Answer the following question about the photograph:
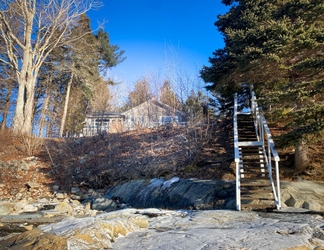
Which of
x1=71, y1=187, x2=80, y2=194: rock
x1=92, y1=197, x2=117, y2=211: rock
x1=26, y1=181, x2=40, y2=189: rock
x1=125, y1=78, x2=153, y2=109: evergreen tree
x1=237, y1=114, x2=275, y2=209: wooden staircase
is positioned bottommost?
x1=92, y1=197, x2=117, y2=211: rock

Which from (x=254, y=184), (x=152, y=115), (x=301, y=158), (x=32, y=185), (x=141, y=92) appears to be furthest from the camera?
(x=141, y=92)

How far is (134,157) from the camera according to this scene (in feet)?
43.2

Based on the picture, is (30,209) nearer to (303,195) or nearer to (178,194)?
(178,194)

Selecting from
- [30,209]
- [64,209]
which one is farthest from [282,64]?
[30,209]

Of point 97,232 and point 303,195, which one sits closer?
point 97,232

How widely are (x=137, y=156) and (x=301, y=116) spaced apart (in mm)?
8117

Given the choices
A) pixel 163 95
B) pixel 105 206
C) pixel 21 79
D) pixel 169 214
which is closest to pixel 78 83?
pixel 21 79

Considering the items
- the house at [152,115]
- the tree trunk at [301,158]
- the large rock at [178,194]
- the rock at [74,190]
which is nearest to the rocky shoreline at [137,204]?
the large rock at [178,194]

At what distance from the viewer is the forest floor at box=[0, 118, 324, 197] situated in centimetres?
965

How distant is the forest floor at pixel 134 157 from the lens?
9.65 metres

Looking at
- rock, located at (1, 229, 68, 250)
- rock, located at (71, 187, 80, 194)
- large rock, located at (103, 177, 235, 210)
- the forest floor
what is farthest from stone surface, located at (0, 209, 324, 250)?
rock, located at (71, 187, 80, 194)

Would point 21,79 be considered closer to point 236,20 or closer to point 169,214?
point 236,20

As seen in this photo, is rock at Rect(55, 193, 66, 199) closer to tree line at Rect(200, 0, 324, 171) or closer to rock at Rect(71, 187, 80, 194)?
rock at Rect(71, 187, 80, 194)

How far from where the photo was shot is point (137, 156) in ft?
43.2
